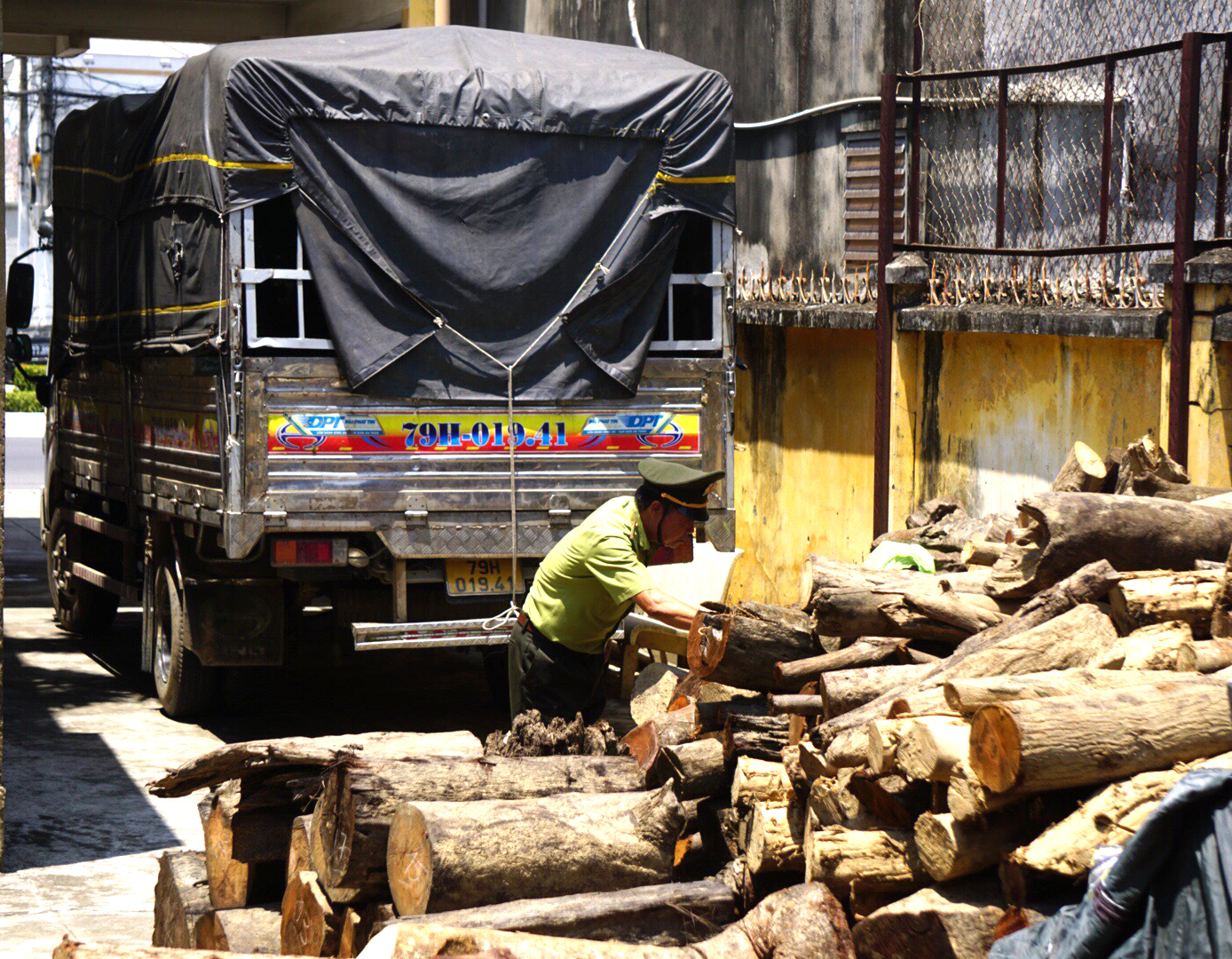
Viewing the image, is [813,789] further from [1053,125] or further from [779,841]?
[1053,125]

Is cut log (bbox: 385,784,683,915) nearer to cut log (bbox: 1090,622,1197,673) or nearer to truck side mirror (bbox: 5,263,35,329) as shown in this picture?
cut log (bbox: 1090,622,1197,673)

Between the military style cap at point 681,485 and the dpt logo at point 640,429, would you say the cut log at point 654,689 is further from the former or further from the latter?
the military style cap at point 681,485

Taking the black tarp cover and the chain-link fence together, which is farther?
the chain-link fence

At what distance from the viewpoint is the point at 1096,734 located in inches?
161

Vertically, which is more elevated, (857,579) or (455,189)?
(455,189)

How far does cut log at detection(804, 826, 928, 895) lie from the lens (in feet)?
14.3

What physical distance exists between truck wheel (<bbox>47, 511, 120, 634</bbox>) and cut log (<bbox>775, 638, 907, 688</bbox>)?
7.52m

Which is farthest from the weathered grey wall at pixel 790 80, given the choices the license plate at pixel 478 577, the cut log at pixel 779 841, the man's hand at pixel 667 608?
the cut log at pixel 779 841

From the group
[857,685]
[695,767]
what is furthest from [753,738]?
[857,685]

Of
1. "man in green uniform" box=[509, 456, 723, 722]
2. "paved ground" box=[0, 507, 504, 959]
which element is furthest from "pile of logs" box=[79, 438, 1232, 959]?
"paved ground" box=[0, 507, 504, 959]

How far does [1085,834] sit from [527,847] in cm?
→ 152

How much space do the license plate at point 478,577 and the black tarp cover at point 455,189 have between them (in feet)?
2.83

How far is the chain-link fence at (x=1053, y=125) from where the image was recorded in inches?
425

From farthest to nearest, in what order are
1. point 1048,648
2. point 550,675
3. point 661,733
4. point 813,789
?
point 550,675 → point 661,733 → point 1048,648 → point 813,789
